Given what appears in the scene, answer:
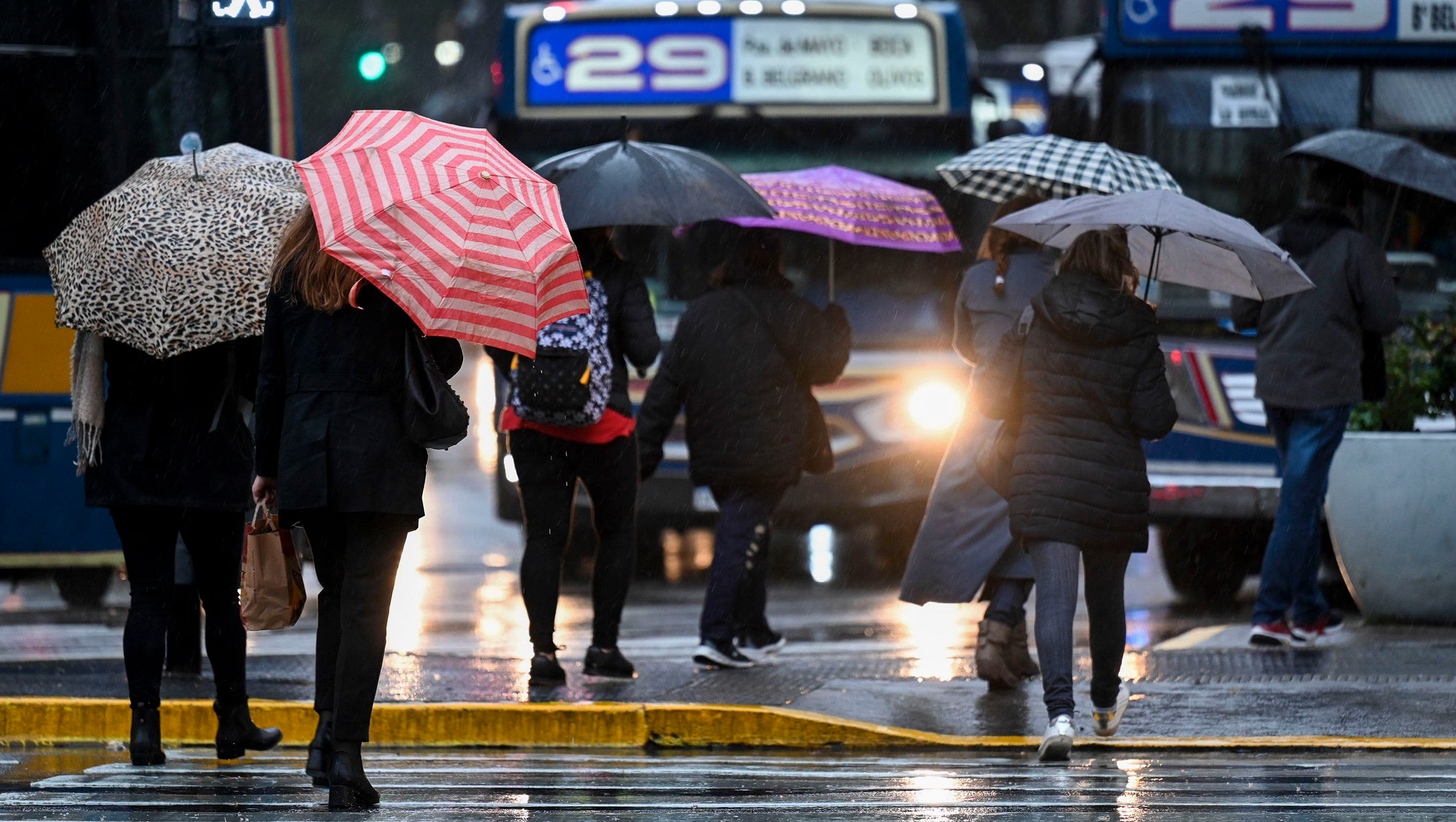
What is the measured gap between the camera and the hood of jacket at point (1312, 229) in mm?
8656

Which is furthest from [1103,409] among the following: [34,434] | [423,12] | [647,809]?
[423,12]

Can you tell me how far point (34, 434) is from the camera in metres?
10.1

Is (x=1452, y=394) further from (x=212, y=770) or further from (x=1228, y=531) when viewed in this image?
(x=212, y=770)

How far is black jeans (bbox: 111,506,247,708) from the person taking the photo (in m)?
6.29

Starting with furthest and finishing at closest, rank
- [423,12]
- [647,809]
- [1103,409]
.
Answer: [423,12]
[1103,409]
[647,809]

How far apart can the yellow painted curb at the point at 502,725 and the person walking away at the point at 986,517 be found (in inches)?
37.3

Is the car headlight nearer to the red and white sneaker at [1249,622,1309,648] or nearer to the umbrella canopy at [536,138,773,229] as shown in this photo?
the red and white sneaker at [1249,622,1309,648]

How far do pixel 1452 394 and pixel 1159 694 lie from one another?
8.73 feet

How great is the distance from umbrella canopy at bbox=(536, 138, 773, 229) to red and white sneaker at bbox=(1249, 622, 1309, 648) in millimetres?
2742

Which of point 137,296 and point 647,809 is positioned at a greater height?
point 137,296

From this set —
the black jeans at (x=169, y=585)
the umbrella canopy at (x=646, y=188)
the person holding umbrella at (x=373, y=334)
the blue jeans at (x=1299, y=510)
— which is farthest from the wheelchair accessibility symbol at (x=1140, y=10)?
the black jeans at (x=169, y=585)

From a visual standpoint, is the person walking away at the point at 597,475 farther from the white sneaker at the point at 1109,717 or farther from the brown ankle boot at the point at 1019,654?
the white sneaker at the point at 1109,717

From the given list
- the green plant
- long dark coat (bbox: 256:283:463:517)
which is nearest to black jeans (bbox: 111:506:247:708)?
long dark coat (bbox: 256:283:463:517)

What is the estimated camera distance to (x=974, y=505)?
7676mm
